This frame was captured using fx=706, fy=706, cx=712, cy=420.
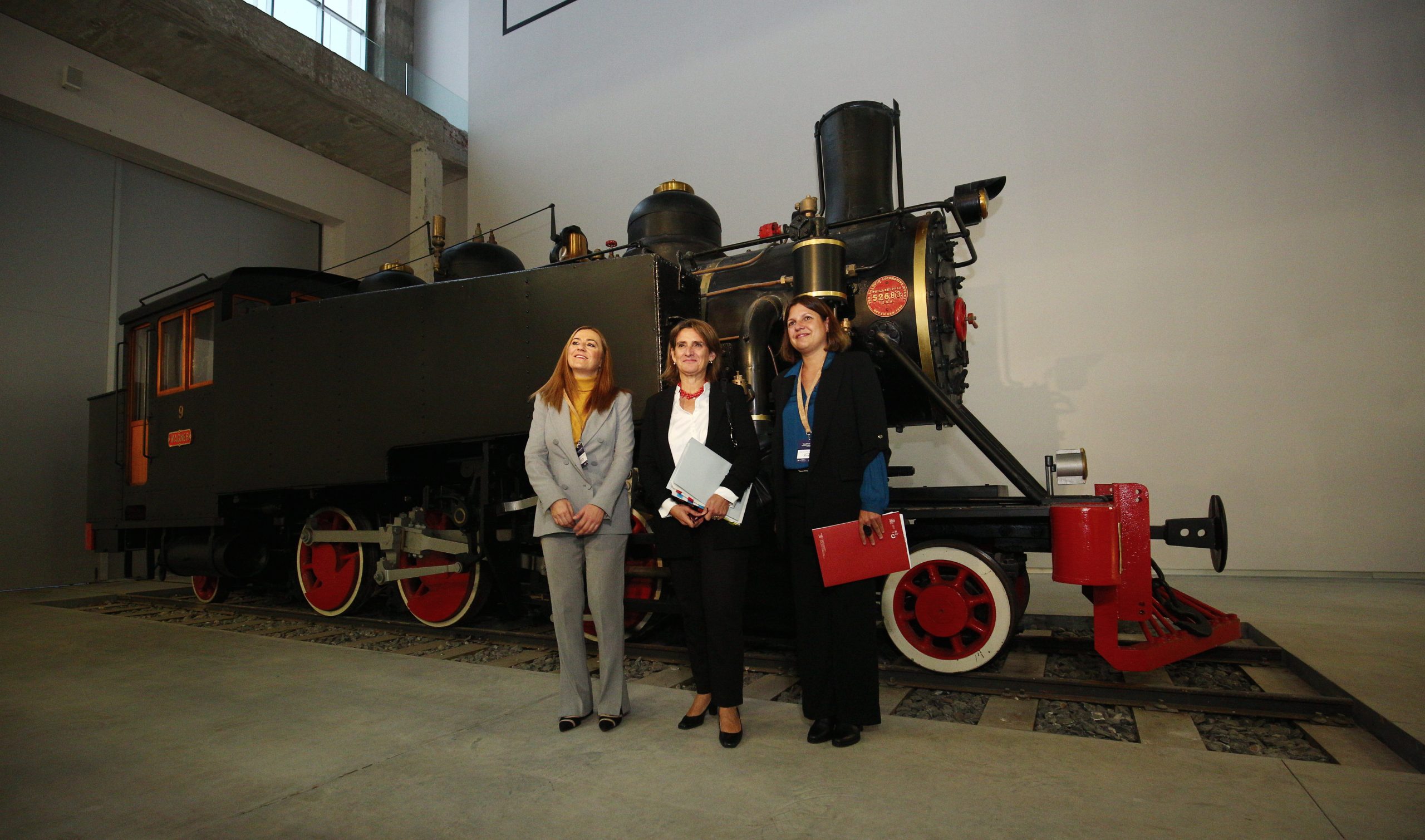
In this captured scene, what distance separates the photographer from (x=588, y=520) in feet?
7.66

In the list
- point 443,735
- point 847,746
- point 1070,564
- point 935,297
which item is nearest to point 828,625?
point 847,746

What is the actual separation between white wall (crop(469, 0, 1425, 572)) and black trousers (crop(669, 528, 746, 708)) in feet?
14.8

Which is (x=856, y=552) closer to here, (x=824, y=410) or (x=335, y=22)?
(x=824, y=410)

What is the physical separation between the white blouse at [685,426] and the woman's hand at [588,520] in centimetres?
21

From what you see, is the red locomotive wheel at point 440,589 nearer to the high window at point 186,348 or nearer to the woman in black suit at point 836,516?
the high window at point 186,348

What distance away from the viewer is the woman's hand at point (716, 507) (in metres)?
2.20

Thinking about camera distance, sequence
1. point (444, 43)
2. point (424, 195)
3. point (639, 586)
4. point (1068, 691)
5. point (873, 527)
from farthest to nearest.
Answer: point (444, 43) < point (424, 195) < point (639, 586) < point (1068, 691) < point (873, 527)

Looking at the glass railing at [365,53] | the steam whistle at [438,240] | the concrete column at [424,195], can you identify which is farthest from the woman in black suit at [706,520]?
the glass railing at [365,53]

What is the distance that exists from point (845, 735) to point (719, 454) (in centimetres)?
94

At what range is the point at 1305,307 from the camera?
17.9 feet

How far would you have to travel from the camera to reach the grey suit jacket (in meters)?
2.40

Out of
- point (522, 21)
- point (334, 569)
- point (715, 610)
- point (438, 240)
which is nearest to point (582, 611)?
point (715, 610)

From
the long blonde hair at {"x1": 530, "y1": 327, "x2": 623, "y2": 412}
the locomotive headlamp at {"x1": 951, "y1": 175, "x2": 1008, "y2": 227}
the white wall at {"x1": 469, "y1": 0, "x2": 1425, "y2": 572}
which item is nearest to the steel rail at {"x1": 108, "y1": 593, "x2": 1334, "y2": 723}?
the long blonde hair at {"x1": 530, "y1": 327, "x2": 623, "y2": 412}

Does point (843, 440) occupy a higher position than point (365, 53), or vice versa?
point (365, 53)
